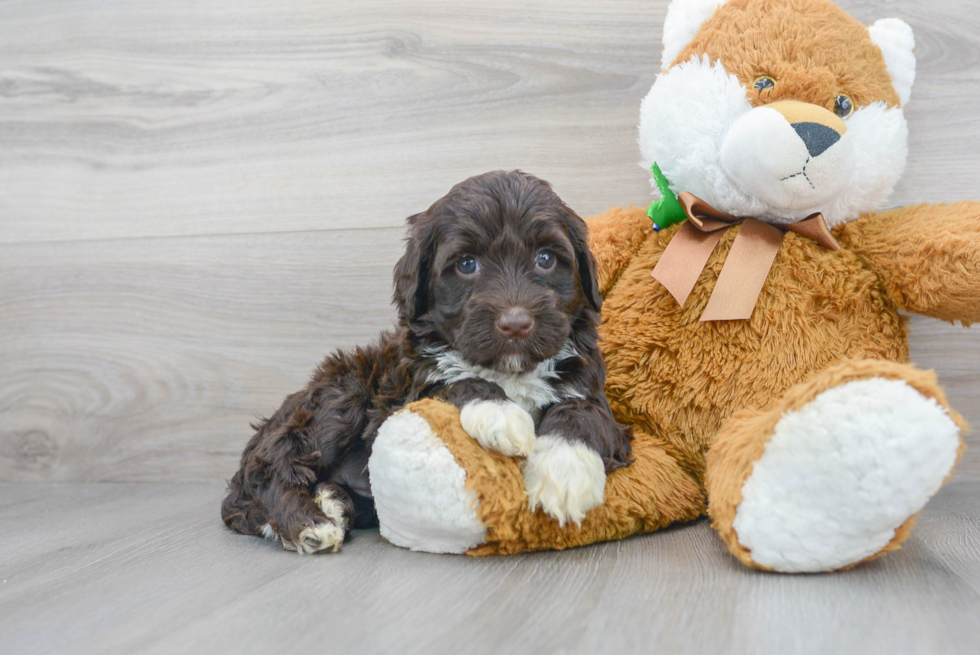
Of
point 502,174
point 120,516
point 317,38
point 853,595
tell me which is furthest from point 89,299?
point 853,595

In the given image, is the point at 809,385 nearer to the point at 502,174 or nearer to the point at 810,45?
the point at 502,174

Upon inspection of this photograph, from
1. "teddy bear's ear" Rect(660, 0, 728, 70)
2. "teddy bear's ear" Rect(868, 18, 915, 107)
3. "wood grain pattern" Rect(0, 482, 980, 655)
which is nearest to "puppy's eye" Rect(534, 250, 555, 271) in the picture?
"wood grain pattern" Rect(0, 482, 980, 655)

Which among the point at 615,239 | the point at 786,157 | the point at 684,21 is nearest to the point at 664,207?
the point at 615,239

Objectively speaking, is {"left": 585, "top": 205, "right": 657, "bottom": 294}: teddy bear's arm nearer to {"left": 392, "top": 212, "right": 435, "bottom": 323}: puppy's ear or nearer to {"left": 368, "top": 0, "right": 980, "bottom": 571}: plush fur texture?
{"left": 368, "top": 0, "right": 980, "bottom": 571}: plush fur texture

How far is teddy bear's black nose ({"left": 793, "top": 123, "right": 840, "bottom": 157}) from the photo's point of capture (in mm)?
1690

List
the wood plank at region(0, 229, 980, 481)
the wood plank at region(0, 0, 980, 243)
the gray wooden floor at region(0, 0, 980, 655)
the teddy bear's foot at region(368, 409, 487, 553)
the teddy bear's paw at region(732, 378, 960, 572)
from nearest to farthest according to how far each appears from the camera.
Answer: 1. the teddy bear's paw at region(732, 378, 960, 572)
2. the teddy bear's foot at region(368, 409, 487, 553)
3. the gray wooden floor at region(0, 0, 980, 655)
4. the wood plank at region(0, 0, 980, 243)
5. the wood plank at region(0, 229, 980, 481)

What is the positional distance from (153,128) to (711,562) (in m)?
2.36

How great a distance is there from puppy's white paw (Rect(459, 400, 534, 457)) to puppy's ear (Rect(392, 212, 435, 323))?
309 mm

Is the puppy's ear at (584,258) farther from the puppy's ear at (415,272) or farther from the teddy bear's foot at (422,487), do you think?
the teddy bear's foot at (422,487)

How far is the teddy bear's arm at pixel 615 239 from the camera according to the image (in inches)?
78.8

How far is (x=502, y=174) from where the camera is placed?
66.0 inches

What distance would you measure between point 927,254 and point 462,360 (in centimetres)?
109

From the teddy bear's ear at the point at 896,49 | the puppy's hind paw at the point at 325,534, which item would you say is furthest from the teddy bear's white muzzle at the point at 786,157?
the puppy's hind paw at the point at 325,534

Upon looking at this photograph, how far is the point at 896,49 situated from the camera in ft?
6.25
